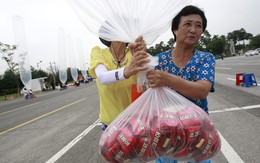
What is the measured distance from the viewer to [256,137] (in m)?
3.77

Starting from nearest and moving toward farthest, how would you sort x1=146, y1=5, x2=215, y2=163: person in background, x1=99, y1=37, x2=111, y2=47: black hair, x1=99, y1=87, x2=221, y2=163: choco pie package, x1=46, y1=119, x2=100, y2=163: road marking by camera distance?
x1=99, y1=87, x2=221, y2=163: choco pie package
x1=146, y1=5, x2=215, y2=163: person in background
x1=99, y1=37, x2=111, y2=47: black hair
x1=46, y1=119, x2=100, y2=163: road marking

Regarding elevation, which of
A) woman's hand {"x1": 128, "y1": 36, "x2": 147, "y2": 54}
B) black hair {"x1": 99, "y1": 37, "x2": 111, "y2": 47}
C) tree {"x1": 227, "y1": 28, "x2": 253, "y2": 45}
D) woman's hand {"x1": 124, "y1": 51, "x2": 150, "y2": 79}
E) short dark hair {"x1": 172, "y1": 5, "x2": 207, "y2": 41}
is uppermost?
tree {"x1": 227, "y1": 28, "x2": 253, "y2": 45}

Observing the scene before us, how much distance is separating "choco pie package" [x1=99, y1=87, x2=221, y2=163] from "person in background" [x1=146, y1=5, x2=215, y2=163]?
3.6 inches

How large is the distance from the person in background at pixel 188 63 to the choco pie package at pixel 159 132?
9 cm

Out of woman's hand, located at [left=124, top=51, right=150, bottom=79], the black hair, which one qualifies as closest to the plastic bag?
woman's hand, located at [left=124, top=51, right=150, bottom=79]

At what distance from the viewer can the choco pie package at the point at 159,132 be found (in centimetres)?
122

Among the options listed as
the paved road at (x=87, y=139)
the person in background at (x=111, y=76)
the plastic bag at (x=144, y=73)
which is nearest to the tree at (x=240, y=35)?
the paved road at (x=87, y=139)

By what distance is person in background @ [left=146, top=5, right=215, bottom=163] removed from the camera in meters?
1.33

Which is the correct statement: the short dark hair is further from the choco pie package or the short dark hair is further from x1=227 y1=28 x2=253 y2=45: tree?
x1=227 y1=28 x2=253 y2=45: tree

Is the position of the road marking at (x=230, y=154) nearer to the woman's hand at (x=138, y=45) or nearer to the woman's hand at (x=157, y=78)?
the woman's hand at (x=157, y=78)

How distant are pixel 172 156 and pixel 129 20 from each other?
2.68 ft

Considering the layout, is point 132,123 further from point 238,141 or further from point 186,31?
point 238,141

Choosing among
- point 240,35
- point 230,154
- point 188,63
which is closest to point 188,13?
point 188,63

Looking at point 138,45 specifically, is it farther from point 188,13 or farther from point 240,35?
point 240,35
